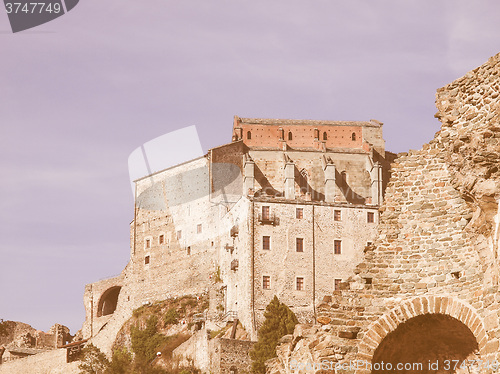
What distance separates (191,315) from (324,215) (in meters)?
12.8

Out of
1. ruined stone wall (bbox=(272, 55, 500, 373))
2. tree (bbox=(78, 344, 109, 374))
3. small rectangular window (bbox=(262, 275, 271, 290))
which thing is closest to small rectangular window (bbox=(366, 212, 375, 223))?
small rectangular window (bbox=(262, 275, 271, 290))

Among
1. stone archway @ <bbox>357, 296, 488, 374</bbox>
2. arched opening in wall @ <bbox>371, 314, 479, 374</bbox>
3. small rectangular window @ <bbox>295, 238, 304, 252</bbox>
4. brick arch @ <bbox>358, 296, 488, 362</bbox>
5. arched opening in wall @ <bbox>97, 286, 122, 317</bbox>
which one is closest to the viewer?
brick arch @ <bbox>358, 296, 488, 362</bbox>

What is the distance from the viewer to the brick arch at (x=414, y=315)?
494 inches

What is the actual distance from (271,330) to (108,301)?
106 ft

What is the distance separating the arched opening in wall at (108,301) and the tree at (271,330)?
1075 inches

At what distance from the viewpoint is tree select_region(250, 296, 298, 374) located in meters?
59.2

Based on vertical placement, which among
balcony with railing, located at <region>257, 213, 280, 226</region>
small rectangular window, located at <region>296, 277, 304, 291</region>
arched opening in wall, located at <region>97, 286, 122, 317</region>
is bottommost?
small rectangular window, located at <region>296, 277, 304, 291</region>

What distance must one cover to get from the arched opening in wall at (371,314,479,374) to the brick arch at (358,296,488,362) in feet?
0.23

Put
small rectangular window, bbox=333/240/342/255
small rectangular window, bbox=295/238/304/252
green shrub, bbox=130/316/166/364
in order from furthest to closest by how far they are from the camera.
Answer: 1. green shrub, bbox=130/316/166/364
2. small rectangular window, bbox=333/240/342/255
3. small rectangular window, bbox=295/238/304/252

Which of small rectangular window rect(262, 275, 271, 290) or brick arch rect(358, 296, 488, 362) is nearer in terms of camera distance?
brick arch rect(358, 296, 488, 362)

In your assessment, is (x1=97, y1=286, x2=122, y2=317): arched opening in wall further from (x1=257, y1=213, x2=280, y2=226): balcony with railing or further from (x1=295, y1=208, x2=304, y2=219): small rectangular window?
(x1=295, y1=208, x2=304, y2=219): small rectangular window

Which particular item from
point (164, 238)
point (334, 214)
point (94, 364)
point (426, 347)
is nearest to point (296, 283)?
point (334, 214)

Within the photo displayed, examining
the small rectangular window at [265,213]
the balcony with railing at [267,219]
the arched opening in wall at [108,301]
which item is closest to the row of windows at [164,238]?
the arched opening in wall at [108,301]

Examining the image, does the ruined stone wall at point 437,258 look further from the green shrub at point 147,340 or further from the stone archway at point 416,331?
the green shrub at point 147,340
